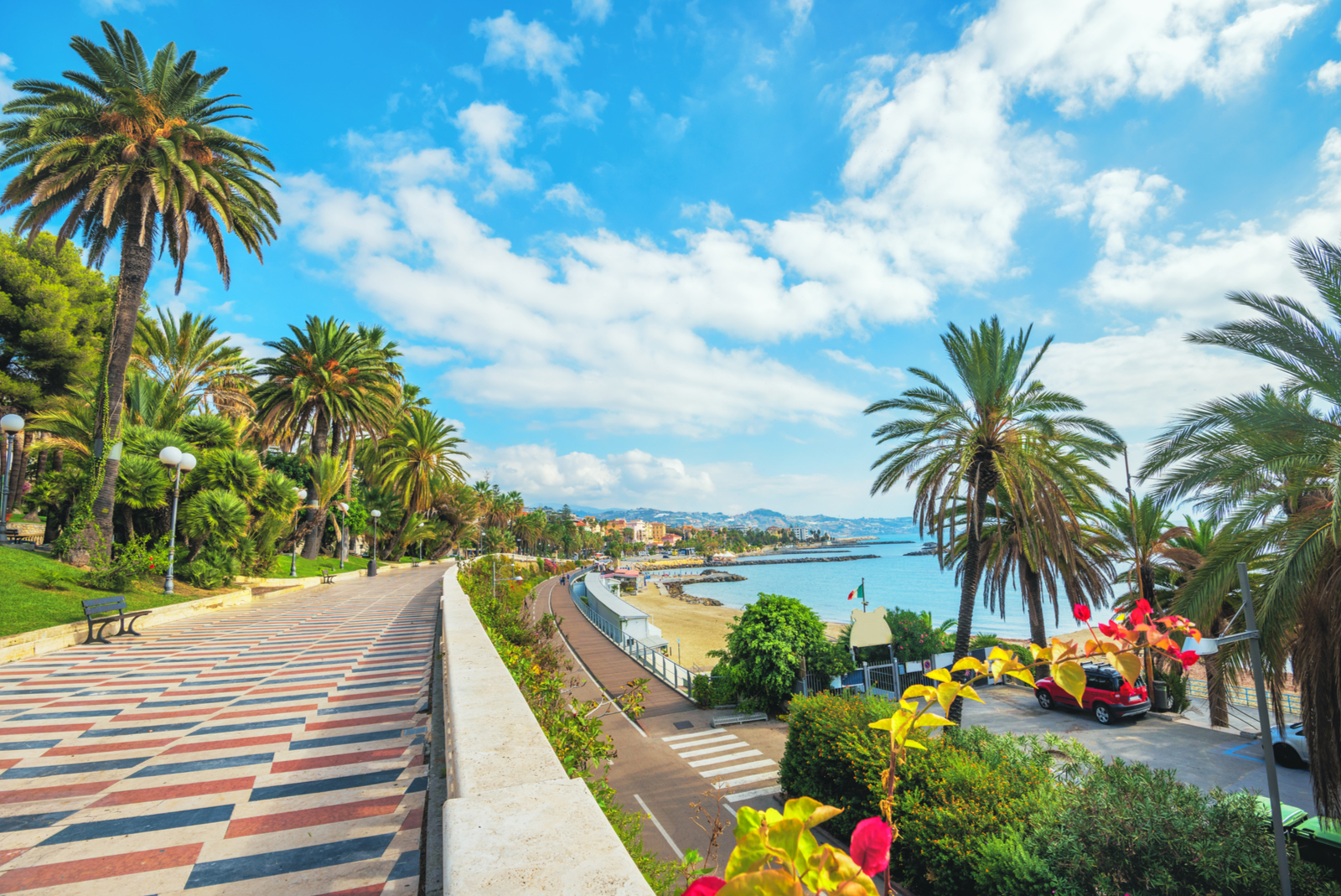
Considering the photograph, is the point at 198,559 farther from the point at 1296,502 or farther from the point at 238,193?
the point at 1296,502

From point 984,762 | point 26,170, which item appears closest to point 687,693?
point 984,762

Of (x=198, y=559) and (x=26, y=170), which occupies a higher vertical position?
(x=26, y=170)

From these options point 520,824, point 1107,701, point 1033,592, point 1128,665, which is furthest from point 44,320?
point 1107,701

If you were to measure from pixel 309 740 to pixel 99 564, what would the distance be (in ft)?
48.3

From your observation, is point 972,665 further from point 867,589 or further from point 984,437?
point 867,589

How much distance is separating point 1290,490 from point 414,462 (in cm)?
4875

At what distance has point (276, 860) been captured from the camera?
3.32 meters

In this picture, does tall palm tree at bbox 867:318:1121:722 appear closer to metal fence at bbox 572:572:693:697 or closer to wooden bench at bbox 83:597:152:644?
metal fence at bbox 572:572:693:697

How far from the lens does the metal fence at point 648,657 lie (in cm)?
2173

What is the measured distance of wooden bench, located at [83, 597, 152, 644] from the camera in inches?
415

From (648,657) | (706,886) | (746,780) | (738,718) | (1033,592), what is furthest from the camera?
(648,657)

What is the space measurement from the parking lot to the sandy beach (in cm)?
1032

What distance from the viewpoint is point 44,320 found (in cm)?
2638

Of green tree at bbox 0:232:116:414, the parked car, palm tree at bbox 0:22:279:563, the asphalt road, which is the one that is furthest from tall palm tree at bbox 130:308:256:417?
the parked car
